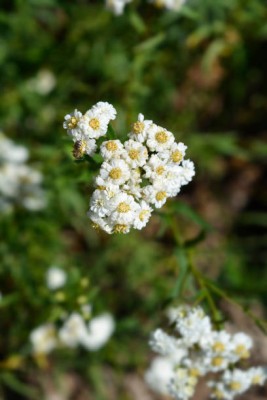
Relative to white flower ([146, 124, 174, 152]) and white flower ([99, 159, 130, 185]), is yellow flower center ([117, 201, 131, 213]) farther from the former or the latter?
white flower ([146, 124, 174, 152])

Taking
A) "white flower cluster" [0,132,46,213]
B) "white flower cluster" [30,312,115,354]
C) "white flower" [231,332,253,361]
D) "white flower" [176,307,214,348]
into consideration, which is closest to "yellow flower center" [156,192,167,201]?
"white flower" [176,307,214,348]

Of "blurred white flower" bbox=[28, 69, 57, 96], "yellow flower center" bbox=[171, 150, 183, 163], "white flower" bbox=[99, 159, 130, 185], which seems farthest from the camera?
"blurred white flower" bbox=[28, 69, 57, 96]

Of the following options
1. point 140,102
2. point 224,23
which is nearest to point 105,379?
point 140,102

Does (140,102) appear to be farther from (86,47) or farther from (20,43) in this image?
(20,43)

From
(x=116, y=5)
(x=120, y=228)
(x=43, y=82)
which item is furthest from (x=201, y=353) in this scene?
(x=43, y=82)

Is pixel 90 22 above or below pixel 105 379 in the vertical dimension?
above

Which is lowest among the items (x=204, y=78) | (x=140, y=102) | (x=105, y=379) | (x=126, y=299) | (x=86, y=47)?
(x=105, y=379)
